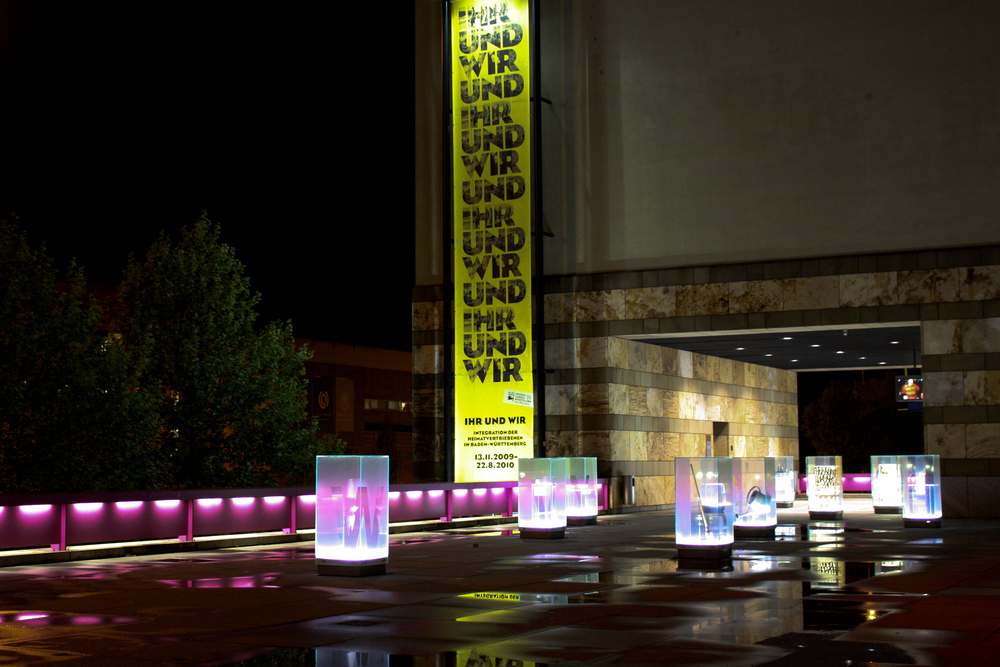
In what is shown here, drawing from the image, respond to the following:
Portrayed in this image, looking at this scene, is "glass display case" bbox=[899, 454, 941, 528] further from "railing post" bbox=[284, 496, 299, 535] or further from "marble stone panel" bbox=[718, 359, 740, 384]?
"marble stone panel" bbox=[718, 359, 740, 384]

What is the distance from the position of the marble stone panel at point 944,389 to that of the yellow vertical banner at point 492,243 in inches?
467

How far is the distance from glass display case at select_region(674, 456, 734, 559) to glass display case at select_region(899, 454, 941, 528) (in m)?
11.0

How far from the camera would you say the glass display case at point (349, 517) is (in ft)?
54.8

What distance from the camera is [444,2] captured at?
38.5 m

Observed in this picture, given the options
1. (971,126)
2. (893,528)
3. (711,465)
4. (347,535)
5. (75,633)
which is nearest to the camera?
(75,633)

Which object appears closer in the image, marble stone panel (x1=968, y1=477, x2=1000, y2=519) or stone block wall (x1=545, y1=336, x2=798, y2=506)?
marble stone panel (x1=968, y1=477, x2=1000, y2=519)

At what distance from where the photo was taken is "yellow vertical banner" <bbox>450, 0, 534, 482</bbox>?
36375 mm

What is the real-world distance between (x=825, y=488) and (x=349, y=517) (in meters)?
19.5

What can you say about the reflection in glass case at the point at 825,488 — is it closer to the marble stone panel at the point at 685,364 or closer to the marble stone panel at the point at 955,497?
the marble stone panel at the point at 955,497

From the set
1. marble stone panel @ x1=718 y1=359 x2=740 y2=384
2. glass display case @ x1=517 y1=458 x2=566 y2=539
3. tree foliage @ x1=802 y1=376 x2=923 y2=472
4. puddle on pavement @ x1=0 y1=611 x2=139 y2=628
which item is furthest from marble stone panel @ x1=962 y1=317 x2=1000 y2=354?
tree foliage @ x1=802 y1=376 x2=923 y2=472

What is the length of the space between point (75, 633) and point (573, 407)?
86.3 feet

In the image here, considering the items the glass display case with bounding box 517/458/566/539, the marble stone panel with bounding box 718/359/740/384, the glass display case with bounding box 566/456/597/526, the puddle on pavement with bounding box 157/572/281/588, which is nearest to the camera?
the puddle on pavement with bounding box 157/572/281/588

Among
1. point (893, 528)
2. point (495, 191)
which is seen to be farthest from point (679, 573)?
point (495, 191)

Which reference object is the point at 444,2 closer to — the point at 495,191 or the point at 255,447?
the point at 495,191
